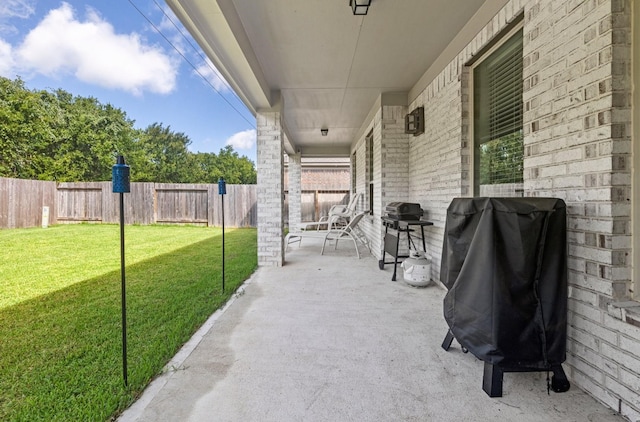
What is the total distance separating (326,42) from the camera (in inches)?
130

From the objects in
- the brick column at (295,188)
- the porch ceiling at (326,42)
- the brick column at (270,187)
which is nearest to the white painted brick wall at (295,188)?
the brick column at (295,188)

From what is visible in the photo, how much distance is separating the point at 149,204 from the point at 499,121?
10.9 m

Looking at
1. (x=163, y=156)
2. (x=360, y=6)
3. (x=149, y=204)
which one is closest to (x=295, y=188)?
(x=149, y=204)

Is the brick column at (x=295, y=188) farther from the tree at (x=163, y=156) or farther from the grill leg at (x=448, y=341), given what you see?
the tree at (x=163, y=156)

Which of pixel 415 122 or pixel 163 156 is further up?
pixel 163 156

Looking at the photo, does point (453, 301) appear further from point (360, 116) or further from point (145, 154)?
point (145, 154)

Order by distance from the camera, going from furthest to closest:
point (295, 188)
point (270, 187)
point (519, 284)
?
point (295, 188) → point (270, 187) → point (519, 284)

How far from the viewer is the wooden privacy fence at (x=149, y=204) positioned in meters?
9.75

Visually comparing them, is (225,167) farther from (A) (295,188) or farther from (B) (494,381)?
(B) (494,381)

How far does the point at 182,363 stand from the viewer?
6.18 feet

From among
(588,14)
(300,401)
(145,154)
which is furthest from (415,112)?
(145,154)

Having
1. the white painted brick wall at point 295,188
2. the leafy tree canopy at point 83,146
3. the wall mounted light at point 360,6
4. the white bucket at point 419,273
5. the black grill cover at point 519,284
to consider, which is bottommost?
the white bucket at point 419,273

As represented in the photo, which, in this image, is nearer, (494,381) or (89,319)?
(494,381)

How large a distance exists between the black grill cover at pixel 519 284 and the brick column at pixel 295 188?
26.6 feet
